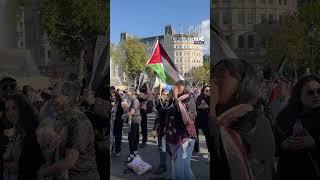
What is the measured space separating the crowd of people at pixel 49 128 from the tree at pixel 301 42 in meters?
1.69

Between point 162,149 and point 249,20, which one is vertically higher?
point 249,20

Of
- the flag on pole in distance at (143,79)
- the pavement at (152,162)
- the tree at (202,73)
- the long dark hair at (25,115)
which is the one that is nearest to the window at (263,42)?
the tree at (202,73)

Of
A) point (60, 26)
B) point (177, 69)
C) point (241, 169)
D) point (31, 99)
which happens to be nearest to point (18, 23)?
point (60, 26)

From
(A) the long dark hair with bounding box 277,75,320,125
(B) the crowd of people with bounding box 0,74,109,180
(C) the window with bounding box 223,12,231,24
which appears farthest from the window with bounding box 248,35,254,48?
(B) the crowd of people with bounding box 0,74,109,180

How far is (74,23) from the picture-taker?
180 inches

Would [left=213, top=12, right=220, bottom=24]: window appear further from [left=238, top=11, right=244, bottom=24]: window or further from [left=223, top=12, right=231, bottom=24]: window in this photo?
[left=238, top=11, right=244, bottom=24]: window

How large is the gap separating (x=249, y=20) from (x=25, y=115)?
231 cm

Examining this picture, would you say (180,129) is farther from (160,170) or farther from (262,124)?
(262,124)

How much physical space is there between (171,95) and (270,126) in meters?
1.22

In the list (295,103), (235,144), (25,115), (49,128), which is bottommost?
(235,144)

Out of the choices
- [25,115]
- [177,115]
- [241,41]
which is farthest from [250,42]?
[25,115]

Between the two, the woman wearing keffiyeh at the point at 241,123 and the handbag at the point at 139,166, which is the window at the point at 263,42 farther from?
the handbag at the point at 139,166

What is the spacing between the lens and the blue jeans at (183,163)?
14.6 ft

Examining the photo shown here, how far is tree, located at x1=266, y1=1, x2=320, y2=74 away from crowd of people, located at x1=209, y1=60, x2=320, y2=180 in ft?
0.49
